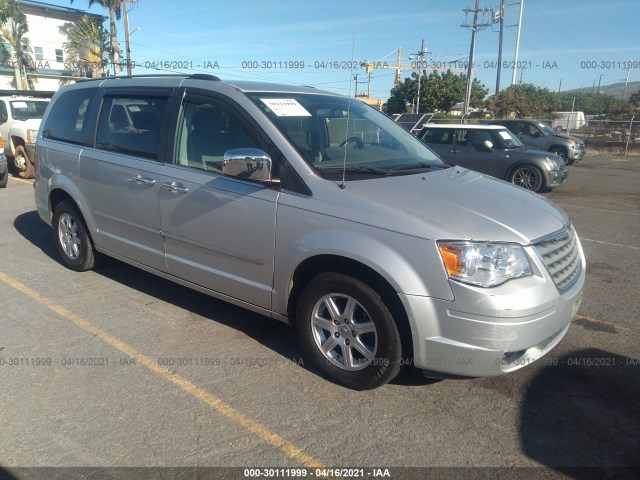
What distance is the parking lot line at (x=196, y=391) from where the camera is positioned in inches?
107

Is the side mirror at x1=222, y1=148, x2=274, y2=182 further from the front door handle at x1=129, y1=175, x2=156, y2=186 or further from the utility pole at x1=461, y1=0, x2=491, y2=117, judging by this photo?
the utility pole at x1=461, y1=0, x2=491, y2=117

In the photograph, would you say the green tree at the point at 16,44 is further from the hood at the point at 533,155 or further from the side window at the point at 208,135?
the side window at the point at 208,135

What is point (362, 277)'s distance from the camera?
312 centimetres

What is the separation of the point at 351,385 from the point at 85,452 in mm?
1579

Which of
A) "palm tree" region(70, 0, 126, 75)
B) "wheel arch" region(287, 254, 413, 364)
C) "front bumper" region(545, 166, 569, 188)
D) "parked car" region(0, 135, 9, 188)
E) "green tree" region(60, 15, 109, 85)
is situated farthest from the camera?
"green tree" region(60, 15, 109, 85)

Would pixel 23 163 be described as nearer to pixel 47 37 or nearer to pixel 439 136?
pixel 439 136

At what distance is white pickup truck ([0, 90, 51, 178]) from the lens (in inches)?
463

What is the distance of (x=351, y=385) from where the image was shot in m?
3.29

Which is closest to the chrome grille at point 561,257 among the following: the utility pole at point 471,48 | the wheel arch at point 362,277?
the wheel arch at point 362,277

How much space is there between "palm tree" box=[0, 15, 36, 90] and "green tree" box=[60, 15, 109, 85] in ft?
11.1

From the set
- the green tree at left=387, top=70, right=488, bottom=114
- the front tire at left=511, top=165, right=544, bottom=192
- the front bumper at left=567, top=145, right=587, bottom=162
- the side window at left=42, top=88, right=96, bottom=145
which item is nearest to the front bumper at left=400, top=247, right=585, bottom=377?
the side window at left=42, top=88, right=96, bottom=145

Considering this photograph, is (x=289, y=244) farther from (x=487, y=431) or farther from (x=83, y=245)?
(x=83, y=245)

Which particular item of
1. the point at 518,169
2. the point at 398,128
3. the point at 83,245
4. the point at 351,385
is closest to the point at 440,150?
the point at 518,169

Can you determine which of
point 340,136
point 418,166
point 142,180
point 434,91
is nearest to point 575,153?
point 418,166
